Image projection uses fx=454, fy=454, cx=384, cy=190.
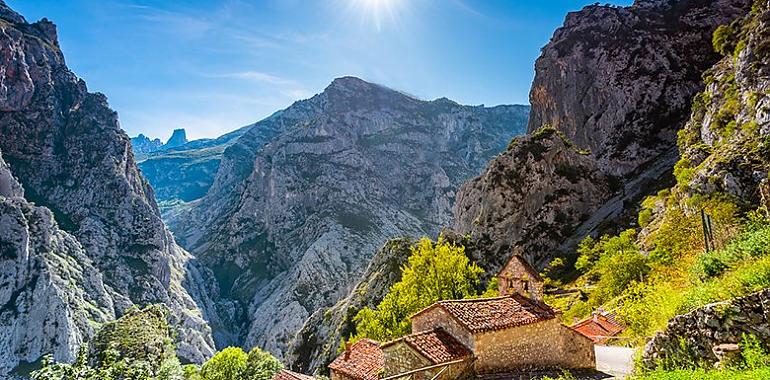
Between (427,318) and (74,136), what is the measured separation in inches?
7647

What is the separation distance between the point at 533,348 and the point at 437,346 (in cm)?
497

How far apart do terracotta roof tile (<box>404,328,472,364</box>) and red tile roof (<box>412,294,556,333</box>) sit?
0.95 m

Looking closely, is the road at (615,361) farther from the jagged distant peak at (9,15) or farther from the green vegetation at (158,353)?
the jagged distant peak at (9,15)

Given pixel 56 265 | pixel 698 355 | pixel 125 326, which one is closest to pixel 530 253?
pixel 125 326

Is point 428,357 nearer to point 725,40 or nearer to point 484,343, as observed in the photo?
point 484,343

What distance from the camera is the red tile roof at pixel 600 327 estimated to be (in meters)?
32.5

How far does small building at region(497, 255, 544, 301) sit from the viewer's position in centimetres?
2398

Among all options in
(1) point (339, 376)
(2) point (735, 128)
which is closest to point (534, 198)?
(2) point (735, 128)

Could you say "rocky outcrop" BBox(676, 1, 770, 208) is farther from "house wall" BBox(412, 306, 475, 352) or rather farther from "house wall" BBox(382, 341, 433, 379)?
A: "house wall" BBox(382, 341, 433, 379)

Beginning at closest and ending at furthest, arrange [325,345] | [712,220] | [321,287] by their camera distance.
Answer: [712,220] → [325,345] → [321,287]

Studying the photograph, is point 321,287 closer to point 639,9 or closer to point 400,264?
point 400,264

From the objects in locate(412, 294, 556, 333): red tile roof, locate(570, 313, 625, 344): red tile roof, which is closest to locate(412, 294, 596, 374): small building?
locate(412, 294, 556, 333): red tile roof

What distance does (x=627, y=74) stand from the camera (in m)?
120

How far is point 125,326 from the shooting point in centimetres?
5703
